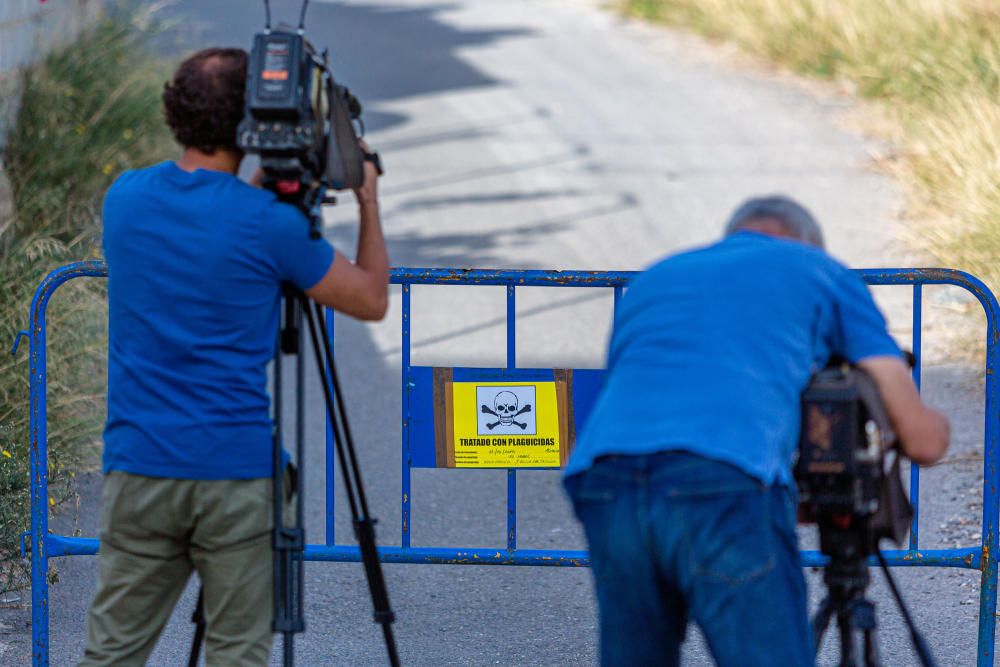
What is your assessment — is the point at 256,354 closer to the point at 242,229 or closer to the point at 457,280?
the point at 242,229

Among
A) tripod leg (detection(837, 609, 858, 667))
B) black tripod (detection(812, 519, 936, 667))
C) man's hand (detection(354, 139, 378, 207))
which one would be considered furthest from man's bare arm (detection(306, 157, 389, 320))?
tripod leg (detection(837, 609, 858, 667))

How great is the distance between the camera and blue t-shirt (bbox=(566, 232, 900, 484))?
2.67 m

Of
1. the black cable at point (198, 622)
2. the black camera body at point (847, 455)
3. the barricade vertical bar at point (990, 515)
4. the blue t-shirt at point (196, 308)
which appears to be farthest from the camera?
the barricade vertical bar at point (990, 515)

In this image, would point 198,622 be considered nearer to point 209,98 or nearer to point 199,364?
point 199,364

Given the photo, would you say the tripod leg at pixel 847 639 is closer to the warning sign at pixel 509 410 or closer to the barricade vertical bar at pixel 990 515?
the barricade vertical bar at pixel 990 515

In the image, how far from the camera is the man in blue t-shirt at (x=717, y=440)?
265 centimetres

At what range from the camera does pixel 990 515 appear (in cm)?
440

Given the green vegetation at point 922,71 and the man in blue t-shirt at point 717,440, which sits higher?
the green vegetation at point 922,71

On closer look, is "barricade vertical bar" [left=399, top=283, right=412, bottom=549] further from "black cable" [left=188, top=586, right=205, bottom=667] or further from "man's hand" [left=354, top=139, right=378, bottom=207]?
"man's hand" [left=354, top=139, right=378, bottom=207]

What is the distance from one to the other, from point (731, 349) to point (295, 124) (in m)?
1.05

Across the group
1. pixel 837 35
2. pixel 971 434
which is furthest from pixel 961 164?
pixel 837 35

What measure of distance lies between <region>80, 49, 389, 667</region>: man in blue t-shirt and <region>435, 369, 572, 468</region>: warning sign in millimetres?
1502

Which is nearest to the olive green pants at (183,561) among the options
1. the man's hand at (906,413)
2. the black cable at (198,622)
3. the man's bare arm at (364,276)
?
the black cable at (198,622)

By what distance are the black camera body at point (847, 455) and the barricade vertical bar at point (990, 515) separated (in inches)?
62.6
